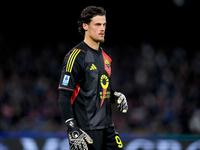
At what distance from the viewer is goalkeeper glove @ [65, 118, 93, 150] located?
3.29 meters

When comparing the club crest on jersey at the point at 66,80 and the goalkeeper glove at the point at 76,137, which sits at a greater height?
the club crest on jersey at the point at 66,80

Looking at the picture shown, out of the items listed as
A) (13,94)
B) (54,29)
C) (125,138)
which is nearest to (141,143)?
(125,138)

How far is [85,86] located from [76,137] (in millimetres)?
529

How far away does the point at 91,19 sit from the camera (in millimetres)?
3660

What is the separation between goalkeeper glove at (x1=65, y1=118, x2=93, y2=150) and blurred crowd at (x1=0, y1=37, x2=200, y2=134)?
245 inches

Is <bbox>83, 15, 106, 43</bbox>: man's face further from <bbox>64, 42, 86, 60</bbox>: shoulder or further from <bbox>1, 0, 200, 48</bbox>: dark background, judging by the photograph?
<bbox>1, 0, 200, 48</bbox>: dark background

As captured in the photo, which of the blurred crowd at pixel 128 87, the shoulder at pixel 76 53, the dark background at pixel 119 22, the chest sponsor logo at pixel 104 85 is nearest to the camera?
the shoulder at pixel 76 53

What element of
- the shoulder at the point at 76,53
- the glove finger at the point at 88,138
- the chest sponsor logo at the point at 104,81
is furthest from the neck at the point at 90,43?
the glove finger at the point at 88,138

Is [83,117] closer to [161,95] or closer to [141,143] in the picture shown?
[141,143]

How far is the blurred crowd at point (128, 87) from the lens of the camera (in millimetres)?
9625

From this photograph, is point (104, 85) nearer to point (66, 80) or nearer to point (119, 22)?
point (66, 80)

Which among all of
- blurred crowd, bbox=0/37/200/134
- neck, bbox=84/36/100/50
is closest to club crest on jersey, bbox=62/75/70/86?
neck, bbox=84/36/100/50

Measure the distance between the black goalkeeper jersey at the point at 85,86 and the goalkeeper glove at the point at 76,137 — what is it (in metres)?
0.17

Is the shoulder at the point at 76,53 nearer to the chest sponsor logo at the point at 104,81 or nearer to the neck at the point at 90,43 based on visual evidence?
the neck at the point at 90,43
